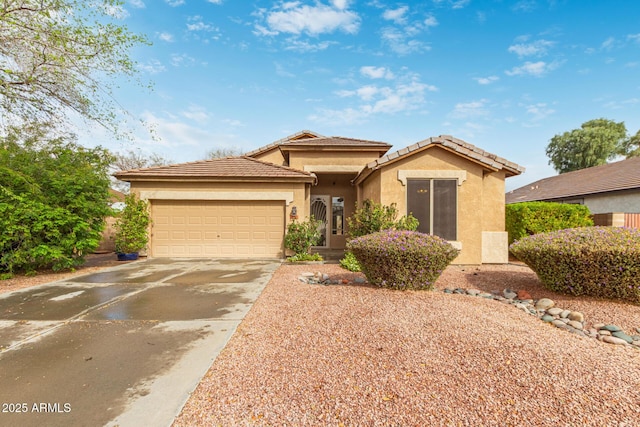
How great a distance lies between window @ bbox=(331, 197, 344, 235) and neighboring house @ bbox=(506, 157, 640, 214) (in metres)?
15.2

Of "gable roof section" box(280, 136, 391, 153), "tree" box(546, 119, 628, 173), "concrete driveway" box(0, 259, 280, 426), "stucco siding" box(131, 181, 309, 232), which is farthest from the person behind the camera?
"tree" box(546, 119, 628, 173)

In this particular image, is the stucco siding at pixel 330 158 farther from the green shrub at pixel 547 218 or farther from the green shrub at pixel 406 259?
the green shrub at pixel 406 259

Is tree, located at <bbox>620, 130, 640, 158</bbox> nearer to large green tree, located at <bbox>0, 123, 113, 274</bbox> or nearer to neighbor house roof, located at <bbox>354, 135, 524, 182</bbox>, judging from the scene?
neighbor house roof, located at <bbox>354, 135, 524, 182</bbox>

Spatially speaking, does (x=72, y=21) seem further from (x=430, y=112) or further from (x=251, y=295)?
(x=430, y=112)

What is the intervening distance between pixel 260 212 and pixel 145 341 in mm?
7431

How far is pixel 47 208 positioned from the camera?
716 centimetres

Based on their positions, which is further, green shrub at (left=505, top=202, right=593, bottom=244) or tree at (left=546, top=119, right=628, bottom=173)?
tree at (left=546, top=119, right=628, bottom=173)

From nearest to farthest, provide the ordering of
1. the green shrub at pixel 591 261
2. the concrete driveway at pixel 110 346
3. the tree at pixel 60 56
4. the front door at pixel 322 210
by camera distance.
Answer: the concrete driveway at pixel 110 346 → the green shrub at pixel 591 261 → the tree at pixel 60 56 → the front door at pixel 322 210

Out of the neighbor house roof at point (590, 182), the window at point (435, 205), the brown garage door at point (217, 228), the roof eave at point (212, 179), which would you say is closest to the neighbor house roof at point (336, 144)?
the roof eave at point (212, 179)

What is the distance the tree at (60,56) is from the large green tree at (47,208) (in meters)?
1.99

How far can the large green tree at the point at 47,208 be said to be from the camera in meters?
6.92

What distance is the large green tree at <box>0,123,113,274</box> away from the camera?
6.92 metres

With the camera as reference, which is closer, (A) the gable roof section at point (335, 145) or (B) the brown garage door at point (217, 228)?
(B) the brown garage door at point (217, 228)

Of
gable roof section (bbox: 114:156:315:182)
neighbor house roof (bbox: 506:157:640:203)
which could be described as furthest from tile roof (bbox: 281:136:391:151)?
neighbor house roof (bbox: 506:157:640:203)
